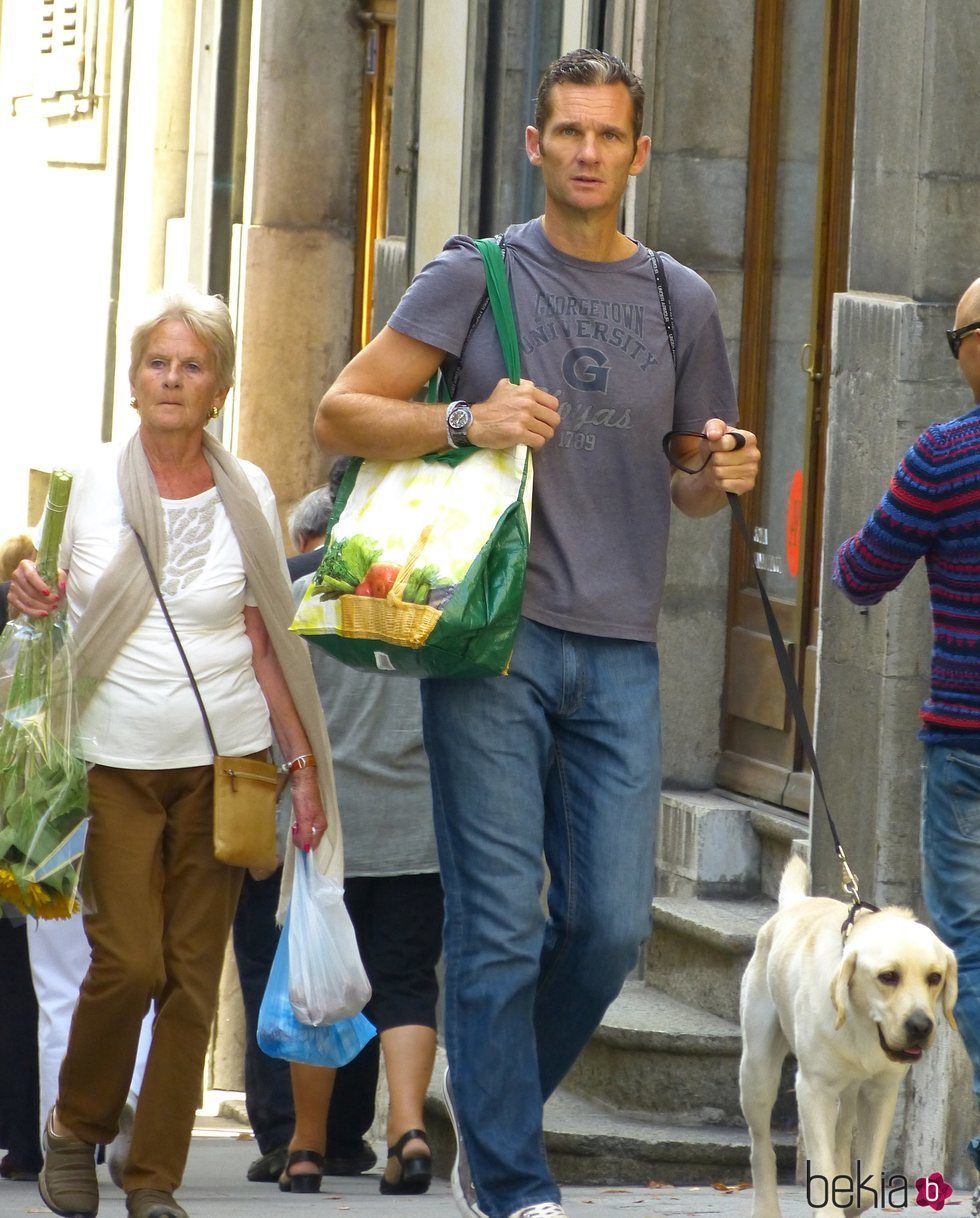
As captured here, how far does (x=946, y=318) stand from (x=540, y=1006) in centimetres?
251

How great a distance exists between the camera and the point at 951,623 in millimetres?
5230

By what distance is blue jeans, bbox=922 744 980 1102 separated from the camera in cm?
518

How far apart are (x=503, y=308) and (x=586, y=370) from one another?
0.19 metres

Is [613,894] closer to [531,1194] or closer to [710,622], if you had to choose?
[531,1194]

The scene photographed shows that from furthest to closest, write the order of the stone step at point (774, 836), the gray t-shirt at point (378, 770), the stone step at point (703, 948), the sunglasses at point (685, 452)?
1. the stone step at point (774, 836)
2. the stone step at point (703, 948)
3. the gray t-shirt at point (378, 770)
4. the sunglasses at point (685, 452)

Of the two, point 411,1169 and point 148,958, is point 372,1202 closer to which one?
point 411,1169

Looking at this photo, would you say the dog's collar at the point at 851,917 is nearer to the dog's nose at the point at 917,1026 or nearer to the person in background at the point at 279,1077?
the dog's nose at the point at 917,1026

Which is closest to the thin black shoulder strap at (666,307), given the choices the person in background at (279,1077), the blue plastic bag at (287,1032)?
the blue plastic bag at (287,1032)

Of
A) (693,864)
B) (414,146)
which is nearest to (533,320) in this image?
(693,864)

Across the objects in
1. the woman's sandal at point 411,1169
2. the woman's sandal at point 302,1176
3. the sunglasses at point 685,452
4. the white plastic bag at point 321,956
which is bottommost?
the woman's sandal at point 302,1176

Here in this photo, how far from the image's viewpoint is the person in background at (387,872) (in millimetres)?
7094

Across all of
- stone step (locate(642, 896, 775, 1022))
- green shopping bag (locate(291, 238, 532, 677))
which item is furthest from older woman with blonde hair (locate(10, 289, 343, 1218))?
stone step (locate(642, 896, 775, 1022))

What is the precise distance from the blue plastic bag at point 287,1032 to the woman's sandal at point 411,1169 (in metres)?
1.29

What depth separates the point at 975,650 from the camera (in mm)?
5180
